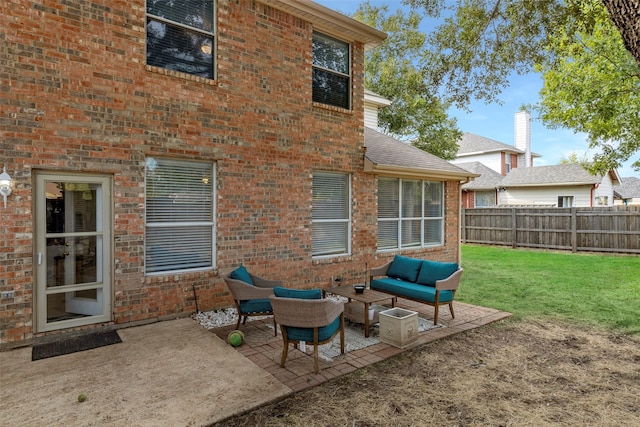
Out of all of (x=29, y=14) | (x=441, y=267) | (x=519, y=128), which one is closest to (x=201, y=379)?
(x=441, y=267)

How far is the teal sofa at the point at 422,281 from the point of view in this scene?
6379 mm

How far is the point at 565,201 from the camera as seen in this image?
885 inches

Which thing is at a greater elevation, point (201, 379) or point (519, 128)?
point (519, 128)

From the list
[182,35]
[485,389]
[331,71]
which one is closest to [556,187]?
[331,71]

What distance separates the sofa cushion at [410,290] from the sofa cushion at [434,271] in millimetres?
128

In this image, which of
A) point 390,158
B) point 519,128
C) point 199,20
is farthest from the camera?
point 519,128

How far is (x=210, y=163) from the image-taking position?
22.2 feet

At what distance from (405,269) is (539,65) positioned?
6748 mm

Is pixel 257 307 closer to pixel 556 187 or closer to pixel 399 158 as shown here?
pixel 399 158

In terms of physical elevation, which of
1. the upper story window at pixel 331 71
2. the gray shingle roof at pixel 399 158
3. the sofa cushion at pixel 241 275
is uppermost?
the upper story window at pixel 331 71

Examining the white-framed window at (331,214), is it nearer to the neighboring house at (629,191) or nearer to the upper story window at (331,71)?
the upper story window at (331,71)

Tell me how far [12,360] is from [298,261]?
4.85 metres

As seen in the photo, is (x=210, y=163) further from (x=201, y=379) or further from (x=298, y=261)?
(x=201, y=379)

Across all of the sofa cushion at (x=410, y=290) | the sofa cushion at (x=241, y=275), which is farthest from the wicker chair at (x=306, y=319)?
the sofa cushion at (x=410, y=290)
